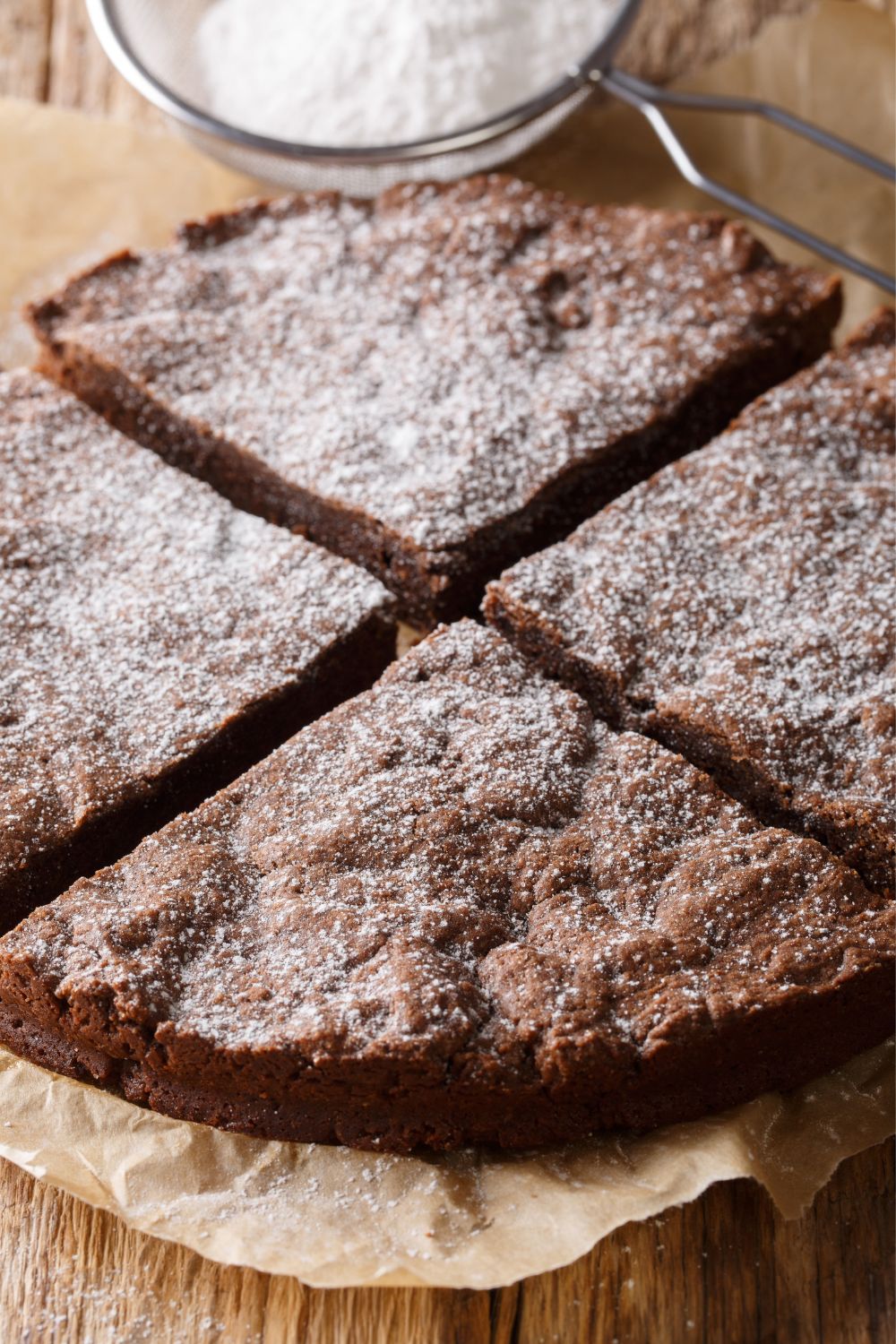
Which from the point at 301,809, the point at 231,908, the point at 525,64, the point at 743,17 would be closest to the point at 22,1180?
the point at 231,908

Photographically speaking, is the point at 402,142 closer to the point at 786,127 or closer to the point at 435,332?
the point at 435,332

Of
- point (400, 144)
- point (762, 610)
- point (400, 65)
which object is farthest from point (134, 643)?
point (400, 65)

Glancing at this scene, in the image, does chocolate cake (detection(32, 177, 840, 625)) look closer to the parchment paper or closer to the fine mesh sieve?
the fine mesh sieve

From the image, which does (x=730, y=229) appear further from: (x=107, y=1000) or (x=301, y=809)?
(x=107, y=1000)

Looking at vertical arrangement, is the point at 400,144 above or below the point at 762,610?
above

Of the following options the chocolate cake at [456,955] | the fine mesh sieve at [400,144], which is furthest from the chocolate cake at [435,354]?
the chocolate cake at [456,955]

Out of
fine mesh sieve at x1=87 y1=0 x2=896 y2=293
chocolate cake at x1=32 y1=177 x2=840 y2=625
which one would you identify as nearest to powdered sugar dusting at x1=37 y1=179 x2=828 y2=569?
chocolate cake at x1=32 y1=177 x2=840 y2=625

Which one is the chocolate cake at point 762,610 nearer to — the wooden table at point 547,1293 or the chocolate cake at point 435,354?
the chocolate cake at point 435,354
